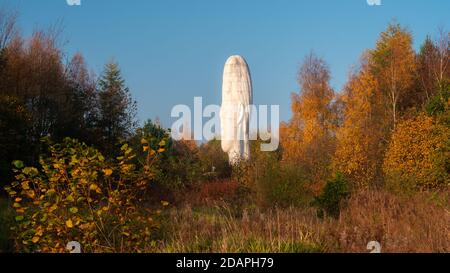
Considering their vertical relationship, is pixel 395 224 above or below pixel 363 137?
below

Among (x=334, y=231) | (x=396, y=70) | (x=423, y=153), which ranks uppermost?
(x=396, y=70)

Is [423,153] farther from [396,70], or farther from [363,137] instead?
[396,70]

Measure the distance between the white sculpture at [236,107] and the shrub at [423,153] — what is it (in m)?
10.6

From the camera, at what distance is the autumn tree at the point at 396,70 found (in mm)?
Answer: 29344

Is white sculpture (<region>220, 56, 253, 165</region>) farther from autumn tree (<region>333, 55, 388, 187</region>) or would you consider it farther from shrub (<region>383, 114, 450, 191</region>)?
shrub (<region>383, 114, 450, 191</region>)

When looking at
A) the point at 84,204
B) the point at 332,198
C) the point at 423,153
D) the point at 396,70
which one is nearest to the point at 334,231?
the point at 332,198

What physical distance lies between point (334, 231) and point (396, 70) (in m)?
23.4

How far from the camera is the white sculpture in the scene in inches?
1072

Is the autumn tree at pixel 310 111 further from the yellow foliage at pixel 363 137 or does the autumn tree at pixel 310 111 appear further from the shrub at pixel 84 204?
the shrub at pixel 84 204

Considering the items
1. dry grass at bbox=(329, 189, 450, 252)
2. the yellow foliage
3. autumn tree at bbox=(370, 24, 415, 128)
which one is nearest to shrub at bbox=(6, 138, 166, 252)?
dry grass at bbox=(329, 189, 450, 252)

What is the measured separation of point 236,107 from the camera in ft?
90.0

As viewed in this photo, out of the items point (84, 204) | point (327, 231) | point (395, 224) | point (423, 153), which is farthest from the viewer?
point (423, 153)

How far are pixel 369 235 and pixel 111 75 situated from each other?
19.1m
